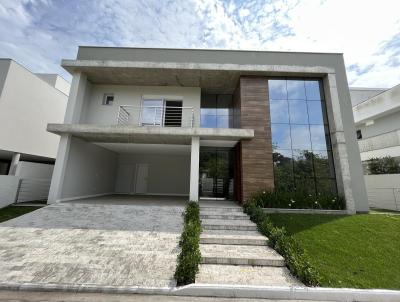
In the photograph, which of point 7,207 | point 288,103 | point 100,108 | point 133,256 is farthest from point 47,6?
point 288,103

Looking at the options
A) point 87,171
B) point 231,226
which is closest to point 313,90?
point 231,226

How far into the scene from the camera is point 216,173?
1193 cm

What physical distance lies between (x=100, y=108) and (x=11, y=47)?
6.11 meters

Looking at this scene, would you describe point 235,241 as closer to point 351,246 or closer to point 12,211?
point 351,246

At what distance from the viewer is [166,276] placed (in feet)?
14.0

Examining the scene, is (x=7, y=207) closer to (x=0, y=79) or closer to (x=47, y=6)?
(x=0, y=79)

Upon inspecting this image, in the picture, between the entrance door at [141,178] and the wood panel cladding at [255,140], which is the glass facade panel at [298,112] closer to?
Result: the wood panel cladding at [255,140]

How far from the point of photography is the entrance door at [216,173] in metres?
11.7

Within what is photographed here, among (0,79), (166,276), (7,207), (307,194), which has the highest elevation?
(0,79)

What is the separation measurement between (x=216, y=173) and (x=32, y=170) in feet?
34.7

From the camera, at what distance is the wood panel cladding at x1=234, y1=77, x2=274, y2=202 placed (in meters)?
9.30

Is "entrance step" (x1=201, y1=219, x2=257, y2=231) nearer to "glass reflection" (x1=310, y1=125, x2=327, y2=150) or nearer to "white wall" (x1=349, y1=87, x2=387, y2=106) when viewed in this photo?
"glass reflection" (x1=310, y1=125, x2=327, y2=150)

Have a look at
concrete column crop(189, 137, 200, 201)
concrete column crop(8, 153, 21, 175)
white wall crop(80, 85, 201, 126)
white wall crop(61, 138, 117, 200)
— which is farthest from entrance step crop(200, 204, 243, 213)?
concrete column crop(8, 153, 21, 175)

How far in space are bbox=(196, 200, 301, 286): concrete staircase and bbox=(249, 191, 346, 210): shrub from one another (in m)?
1.93
